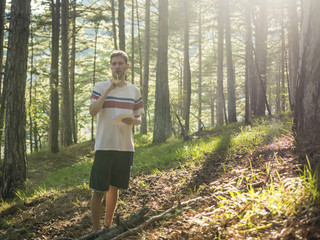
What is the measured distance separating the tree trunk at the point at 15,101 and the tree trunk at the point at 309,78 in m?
6.38

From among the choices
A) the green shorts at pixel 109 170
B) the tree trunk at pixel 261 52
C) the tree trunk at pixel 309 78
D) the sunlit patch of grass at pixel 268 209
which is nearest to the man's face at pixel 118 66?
the green shorts at pixel 109 170

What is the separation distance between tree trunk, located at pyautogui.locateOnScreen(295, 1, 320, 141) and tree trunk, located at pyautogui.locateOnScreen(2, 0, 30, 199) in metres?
6.38

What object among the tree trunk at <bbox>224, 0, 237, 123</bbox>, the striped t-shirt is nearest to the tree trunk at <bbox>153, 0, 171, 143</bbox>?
the tree trunk at <bbox>224, 0, 237, 123</bbox>

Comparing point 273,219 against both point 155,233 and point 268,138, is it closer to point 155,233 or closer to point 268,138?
point 155,233

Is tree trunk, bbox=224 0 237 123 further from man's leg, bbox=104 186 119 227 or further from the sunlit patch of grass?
the sunlit patch of grass

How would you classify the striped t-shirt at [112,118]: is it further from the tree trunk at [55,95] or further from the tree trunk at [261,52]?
the tree trunk at [261,52]

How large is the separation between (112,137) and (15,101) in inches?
186

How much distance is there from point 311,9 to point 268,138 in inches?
107

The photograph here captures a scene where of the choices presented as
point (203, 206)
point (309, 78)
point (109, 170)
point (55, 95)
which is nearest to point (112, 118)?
point (109, 170)

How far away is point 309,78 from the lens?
3455 mm

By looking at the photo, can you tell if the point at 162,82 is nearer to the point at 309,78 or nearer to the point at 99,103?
the point at 309,78

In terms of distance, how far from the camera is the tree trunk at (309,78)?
337cm

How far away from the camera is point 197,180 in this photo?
4625 mm

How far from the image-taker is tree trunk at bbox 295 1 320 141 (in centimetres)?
337
